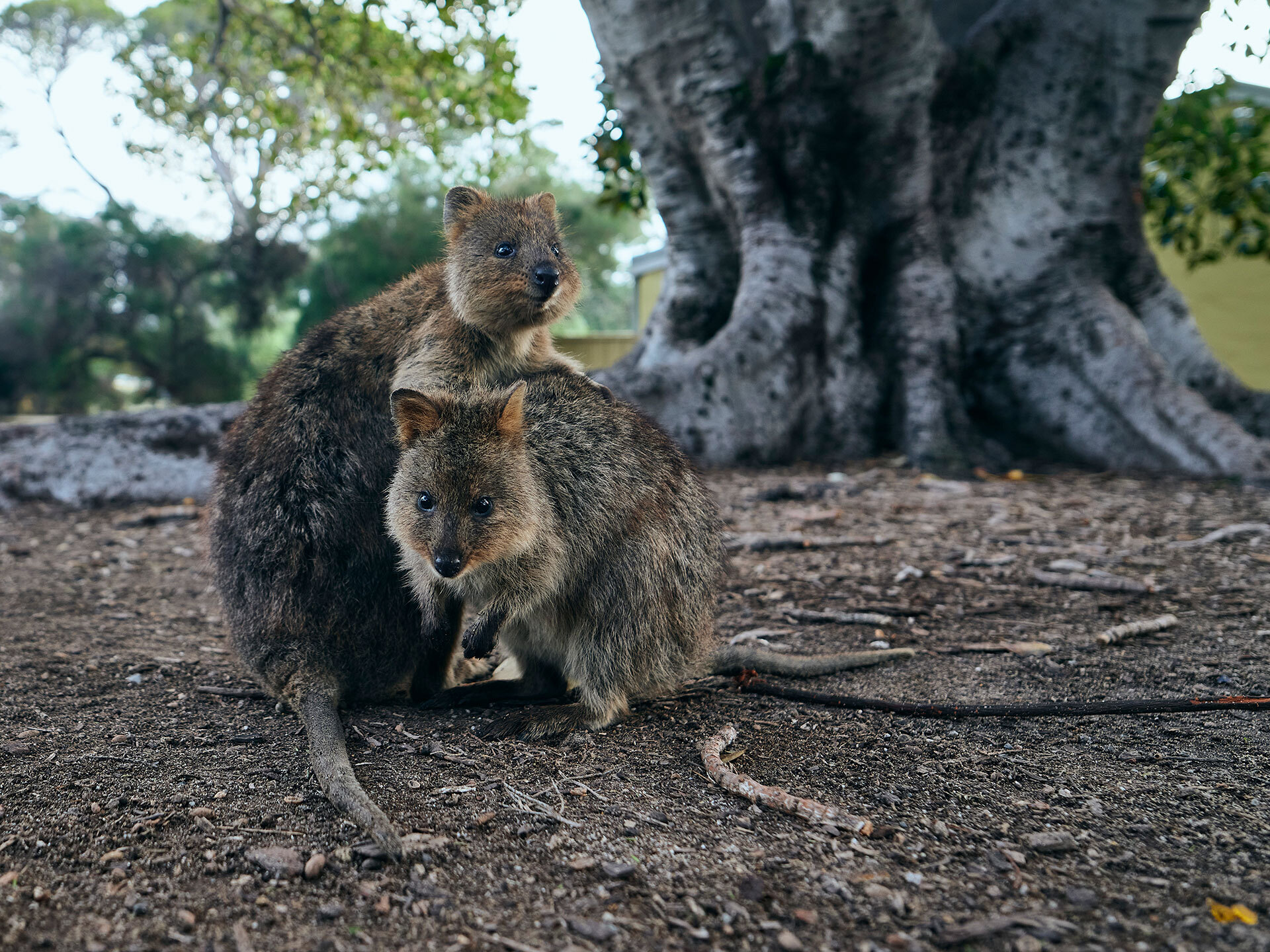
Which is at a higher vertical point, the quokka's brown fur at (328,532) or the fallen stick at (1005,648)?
the quokka's brown fur at (328,532)

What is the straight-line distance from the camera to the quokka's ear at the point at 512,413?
2936mm

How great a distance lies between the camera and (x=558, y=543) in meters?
3.01

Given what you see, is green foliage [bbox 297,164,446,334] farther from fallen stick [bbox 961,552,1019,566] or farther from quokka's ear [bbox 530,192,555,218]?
fallen stick [bbox 961,552,1019,566]

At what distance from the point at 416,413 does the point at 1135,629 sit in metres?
3.15

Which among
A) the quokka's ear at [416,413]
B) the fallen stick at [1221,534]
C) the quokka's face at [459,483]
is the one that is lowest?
the fallen stick at [1221,534]

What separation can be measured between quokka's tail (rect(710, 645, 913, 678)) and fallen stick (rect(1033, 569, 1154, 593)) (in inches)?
56.5

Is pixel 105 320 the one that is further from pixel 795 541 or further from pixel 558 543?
pixel 558 543

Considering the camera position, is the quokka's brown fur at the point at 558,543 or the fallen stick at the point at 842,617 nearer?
the quokka's brown fur at the point at 558,543

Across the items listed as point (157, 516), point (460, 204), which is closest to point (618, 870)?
point (460, 204)

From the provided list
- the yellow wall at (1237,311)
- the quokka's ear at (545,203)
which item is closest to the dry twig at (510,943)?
the quokka's ear at (545,203)

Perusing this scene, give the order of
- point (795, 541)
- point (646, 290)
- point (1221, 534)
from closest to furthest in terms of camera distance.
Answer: point (1221, 534)
point (795, 541)
point (646, 290)

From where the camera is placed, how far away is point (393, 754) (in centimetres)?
A: 285

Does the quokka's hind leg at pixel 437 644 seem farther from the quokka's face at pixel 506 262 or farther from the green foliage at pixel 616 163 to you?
the green foliage at pixel 616 163

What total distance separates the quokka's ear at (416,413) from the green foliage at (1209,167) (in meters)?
8.23
